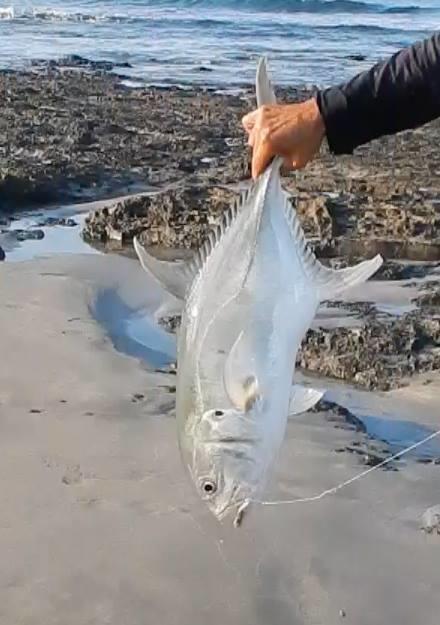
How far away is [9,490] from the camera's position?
4266 mm

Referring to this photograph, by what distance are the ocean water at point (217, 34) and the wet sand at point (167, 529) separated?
15.2m

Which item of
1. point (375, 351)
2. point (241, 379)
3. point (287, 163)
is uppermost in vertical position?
point (287, 163)

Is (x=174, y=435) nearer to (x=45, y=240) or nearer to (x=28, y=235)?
(x=45, y=240)

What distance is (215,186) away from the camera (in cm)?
1081

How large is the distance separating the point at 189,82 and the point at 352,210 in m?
10.7

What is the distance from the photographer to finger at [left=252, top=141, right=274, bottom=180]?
9.07 ft

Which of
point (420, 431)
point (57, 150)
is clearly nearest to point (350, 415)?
point (420, 431)

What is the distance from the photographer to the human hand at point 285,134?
2.76m

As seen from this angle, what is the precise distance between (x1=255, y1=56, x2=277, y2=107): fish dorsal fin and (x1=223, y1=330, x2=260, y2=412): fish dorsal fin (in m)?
0.66

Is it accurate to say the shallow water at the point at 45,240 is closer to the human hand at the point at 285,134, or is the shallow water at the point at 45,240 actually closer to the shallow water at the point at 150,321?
the shallow water at the point at 150,321

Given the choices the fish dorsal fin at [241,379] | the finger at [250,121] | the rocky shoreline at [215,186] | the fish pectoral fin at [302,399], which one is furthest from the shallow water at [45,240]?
the fish dorsal fin at [241,379]

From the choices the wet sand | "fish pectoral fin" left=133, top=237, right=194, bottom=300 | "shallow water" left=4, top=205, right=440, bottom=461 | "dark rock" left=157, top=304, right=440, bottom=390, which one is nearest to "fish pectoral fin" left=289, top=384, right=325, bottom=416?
"fish pectoral fin" left=133, top=237, right=194, bottom=300

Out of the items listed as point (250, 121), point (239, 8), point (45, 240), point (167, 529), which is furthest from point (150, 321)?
point (239, 8)

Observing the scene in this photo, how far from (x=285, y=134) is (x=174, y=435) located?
7.55 ft
